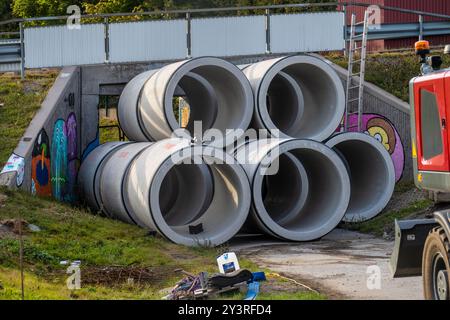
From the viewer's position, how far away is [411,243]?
9.67 m

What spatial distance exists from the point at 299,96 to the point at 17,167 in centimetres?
731

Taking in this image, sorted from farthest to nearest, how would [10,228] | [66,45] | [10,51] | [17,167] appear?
[10,51] < [66,45] < [17,167] < [10,228]

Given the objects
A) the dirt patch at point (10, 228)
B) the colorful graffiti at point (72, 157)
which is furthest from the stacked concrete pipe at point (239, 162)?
the dirt patch at point (10, 228)

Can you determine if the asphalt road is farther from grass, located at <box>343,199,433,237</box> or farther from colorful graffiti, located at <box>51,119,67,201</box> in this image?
colorful graffiti, located at <box>51,119,67,201</box>

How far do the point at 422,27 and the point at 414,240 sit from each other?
796 inches

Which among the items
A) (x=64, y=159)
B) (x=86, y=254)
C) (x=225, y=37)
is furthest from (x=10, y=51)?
(x=86, y=254)

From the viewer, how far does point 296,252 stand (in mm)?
17406

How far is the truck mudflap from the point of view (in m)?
9.64

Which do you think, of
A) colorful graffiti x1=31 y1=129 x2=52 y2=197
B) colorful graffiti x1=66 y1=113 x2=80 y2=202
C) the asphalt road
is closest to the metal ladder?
the asphalt road

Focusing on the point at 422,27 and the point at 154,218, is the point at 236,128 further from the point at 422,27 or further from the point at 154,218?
the point at 422,27

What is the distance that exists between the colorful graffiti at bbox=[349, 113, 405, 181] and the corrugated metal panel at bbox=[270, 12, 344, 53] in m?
3.29

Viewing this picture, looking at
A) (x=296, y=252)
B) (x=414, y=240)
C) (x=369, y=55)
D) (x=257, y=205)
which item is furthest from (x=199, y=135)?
(x=414, y=240)

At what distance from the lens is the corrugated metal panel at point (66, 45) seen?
84.9 feet

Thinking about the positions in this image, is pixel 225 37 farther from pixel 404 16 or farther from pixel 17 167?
pixel 17 167
